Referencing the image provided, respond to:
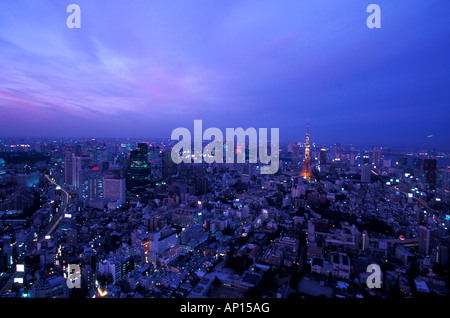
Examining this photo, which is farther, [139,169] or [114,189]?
[139,169]

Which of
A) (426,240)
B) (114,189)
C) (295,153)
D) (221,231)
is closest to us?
(426,240)

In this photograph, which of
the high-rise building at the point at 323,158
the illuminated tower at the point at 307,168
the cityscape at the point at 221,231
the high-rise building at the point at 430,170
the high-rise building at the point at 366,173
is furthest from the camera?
the high-rise building at the point at 323,158

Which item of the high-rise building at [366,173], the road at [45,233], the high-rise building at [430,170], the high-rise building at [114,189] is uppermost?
the high-rise building at [430,170]

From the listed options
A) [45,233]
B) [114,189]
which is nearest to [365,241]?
[45,233]

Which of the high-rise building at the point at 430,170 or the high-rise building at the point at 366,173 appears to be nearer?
the high-rise building at the point at 430,170

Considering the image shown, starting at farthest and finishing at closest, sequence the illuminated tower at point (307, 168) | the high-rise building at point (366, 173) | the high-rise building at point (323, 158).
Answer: the high-rise building at point (323, 158) < the illuminated tower at point (307, 168) < the high-rise building at point (366, 173)

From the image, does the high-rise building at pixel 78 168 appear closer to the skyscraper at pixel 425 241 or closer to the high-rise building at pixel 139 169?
the high-rise building at pixel 139 169

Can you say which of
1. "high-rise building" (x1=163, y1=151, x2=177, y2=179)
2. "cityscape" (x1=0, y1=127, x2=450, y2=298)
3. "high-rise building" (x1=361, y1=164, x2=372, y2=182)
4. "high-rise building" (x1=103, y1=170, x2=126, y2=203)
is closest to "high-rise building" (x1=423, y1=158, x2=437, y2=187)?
"cityscape" (x1=0, y1=127, x2=450, y2=298)

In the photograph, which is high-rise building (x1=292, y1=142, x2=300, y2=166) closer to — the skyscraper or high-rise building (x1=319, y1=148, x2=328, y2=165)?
high-rise building (x1=319, y1=148, x2=328, y2=165)

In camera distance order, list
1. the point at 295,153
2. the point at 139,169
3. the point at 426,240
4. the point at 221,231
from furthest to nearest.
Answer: the point at 295,153 < the point at 139,169 < the point at 221,231 < the point at 426,240

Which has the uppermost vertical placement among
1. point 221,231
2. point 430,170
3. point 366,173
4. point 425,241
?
point 430,170

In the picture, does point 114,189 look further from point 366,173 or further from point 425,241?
point 366,173

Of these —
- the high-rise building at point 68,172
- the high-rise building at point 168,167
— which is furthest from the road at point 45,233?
the high-rise building at point 168,167
